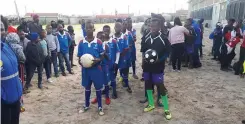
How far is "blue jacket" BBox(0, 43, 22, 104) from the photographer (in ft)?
9.50

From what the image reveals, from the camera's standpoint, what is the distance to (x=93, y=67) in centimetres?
476

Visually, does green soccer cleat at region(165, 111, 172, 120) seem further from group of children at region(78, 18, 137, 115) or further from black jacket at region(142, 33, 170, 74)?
group of children at region(78, 18, 137, 115)

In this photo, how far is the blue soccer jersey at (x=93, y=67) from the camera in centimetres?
478

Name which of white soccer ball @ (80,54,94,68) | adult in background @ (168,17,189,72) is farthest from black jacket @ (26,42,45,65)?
adult in background @ (168,17,189,72)

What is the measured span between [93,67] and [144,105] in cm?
160

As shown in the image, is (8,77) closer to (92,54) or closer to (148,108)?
(92,54)

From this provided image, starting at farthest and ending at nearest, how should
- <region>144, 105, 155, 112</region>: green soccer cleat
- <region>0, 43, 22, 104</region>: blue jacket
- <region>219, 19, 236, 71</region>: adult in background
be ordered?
<region>219, 19, 236, 71</region>: adult in background < <region>144, 105, 155, 112</region>: green soccer cleat < <region>0, 43, 22, 104</region>: blue jacket

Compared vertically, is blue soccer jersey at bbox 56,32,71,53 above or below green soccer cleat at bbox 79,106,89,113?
above

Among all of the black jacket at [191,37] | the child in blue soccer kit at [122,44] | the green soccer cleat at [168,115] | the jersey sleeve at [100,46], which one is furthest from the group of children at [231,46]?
the jersey sleeve at [100,46]

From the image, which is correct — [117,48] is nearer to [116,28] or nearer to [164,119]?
[116,28]

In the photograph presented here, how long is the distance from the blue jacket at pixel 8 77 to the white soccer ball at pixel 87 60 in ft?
5.39

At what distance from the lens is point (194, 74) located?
328 inches

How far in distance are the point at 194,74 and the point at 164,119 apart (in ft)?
13.0

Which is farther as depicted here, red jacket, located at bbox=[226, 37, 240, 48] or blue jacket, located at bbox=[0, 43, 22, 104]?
red jacket, located at bbox=[226, 37, 240, 48]
